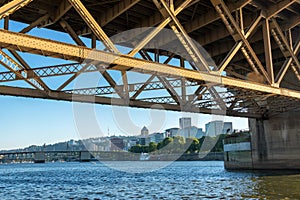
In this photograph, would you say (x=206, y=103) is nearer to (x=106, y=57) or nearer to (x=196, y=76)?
(x=196, y=76)

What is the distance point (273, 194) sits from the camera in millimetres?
21750

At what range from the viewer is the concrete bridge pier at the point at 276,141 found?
3709 centimetres

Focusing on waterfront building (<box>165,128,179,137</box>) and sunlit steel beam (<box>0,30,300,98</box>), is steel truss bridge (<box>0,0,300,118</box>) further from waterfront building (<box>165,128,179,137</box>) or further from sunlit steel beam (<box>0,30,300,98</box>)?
waterfront building (<box>165,128,179,137</box>)

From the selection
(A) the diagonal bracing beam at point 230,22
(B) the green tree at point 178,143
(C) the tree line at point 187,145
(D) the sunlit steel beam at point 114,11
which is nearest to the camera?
(A) the diagonal bracing beam at point 230,22

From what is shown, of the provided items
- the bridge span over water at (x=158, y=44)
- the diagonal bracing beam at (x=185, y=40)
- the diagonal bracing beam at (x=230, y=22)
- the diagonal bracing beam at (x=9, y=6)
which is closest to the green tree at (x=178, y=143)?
the bridge span over water at (x=158, y=44)

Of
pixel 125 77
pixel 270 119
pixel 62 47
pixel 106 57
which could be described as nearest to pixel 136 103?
pixel 125 77

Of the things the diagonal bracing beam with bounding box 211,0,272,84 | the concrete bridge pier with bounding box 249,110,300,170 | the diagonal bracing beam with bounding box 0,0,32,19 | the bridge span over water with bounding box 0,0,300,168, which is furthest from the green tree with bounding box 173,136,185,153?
the diagonal bracing beam with bounding box 0,0,32,19

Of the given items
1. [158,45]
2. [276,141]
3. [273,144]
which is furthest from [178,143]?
[158,45]

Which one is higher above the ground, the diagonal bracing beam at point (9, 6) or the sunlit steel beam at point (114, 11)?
the sunlit steel beam at point (114, 11)

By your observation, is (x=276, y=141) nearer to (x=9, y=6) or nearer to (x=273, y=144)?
(x=273, y=144)

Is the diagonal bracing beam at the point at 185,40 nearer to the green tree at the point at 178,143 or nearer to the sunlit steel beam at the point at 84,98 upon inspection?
the sunlit steel beam at the point at 84,98

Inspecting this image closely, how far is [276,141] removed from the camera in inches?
1539

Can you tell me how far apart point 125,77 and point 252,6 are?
931 cm

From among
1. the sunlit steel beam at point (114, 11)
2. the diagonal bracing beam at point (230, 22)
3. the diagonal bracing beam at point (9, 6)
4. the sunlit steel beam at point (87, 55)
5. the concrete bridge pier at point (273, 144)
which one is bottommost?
the concrete bridge pier at point (273, 144)
